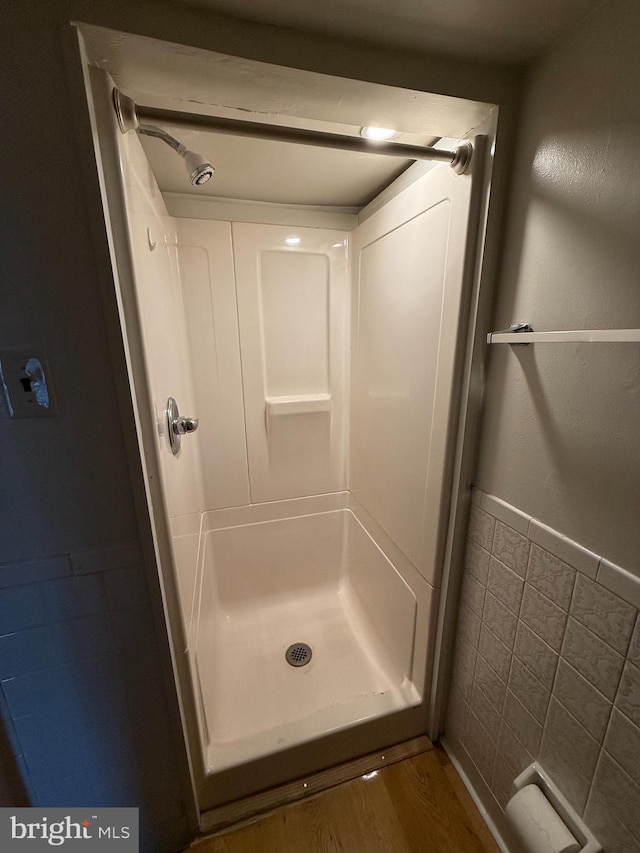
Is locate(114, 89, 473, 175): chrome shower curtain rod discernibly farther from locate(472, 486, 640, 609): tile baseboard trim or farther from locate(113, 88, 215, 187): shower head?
locate(472, 486, 640, 609): tile baseboard trim

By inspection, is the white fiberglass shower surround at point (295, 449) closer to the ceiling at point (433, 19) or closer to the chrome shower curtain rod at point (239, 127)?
the chrome shower curtain rod at point (239, 127)

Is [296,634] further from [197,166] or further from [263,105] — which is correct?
[263,105]

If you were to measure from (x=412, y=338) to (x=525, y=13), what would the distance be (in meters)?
0.68

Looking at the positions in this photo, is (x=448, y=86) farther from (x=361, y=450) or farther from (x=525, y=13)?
(x=361, y=450)

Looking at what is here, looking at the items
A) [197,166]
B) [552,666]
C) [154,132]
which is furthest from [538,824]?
[154,132]

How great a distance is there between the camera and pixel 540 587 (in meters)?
0.79

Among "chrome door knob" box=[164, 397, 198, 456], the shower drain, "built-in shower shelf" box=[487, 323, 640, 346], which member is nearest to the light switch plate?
"chrome door knob" box=[164, 397, 198, 456]

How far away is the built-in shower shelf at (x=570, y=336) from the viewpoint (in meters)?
0.51

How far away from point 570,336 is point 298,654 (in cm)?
163

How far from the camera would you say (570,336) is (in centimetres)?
58

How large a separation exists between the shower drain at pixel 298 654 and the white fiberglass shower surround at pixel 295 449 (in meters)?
0.01

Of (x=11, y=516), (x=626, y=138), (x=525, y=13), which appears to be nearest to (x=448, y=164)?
(x=525, y=13)

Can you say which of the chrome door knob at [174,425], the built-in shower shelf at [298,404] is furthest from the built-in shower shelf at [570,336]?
the built-in shower shelf at [298,404]

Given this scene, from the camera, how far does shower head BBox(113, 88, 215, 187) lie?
620 millimetres
